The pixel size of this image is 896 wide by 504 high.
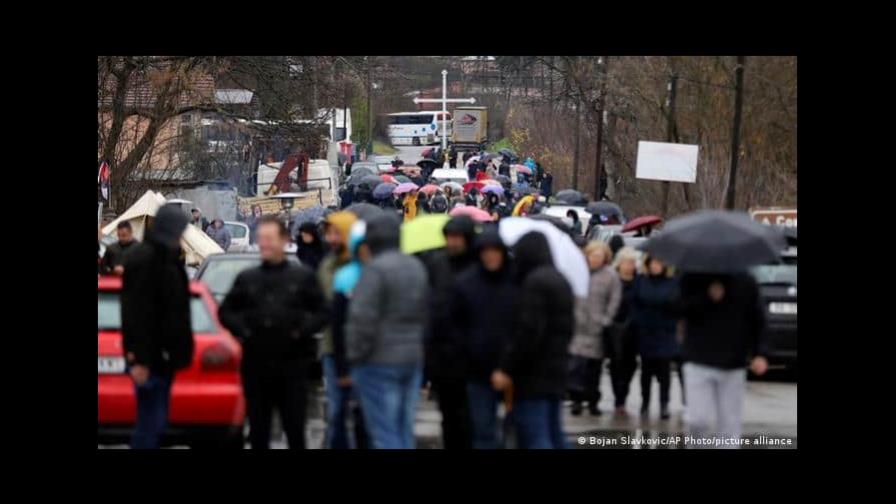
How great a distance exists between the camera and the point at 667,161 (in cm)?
3048

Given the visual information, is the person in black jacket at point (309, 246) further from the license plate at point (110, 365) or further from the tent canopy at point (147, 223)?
the tent canopy at point (147, 223)

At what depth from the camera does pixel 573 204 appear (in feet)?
112

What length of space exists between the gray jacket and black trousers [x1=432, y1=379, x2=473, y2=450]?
324 cm

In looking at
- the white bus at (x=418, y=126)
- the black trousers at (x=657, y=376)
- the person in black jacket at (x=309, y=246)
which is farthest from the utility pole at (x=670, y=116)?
the white bus at (x=418, y=126)

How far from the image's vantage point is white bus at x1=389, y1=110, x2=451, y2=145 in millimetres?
103375

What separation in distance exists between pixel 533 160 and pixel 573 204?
110 feet

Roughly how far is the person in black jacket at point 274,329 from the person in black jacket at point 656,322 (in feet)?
13.5

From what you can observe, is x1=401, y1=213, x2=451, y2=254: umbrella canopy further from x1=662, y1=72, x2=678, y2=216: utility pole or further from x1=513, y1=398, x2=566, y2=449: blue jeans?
x1=662, y1=72, x2=678, y2=216: utility pole

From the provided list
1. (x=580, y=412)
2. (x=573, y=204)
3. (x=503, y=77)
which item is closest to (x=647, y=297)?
(x=580, y=412)

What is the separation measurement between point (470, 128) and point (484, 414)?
292ft

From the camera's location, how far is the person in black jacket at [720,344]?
32.3 ft

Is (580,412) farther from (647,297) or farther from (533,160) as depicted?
(533,160)

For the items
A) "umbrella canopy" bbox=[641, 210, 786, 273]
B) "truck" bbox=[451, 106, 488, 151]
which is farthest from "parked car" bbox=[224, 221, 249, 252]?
"truck" bbox=[451, 106, 488, 151]
